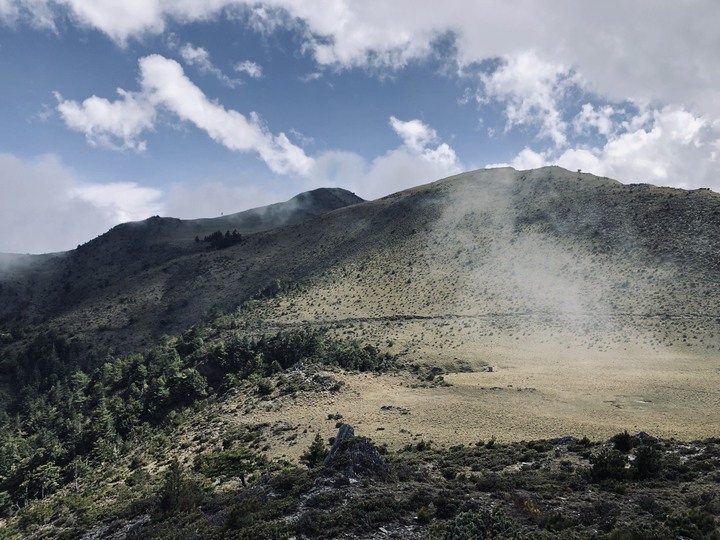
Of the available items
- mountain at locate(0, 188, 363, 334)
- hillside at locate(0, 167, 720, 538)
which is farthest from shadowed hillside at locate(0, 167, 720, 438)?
mountain at locate(0, 188, 363, 334)

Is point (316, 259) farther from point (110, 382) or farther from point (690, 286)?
point (690, 286)

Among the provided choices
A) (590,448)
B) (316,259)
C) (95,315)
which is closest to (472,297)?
(316,259)

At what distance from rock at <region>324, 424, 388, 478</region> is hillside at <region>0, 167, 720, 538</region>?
1679 millimetres

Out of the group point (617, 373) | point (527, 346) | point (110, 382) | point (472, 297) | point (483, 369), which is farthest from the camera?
point (472, 297)

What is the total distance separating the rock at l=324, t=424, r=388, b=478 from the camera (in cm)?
2214

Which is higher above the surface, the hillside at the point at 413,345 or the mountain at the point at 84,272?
the mountain at the point at 84,272

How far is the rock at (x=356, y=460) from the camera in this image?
22.1 meters

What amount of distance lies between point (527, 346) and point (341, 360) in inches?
1095

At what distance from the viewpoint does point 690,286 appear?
71.0 m

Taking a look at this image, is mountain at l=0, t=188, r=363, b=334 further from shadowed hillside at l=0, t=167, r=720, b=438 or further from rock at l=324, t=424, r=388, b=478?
rock at l=324, t=424, r=388, b=478

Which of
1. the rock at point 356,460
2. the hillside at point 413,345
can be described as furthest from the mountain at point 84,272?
the rock at point 356,460

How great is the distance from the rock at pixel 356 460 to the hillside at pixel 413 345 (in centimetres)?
168

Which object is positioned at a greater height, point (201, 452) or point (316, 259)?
point (316, 259)

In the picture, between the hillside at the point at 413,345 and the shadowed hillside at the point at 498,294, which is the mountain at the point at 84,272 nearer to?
the shadowed hillside at the point at 498,294
